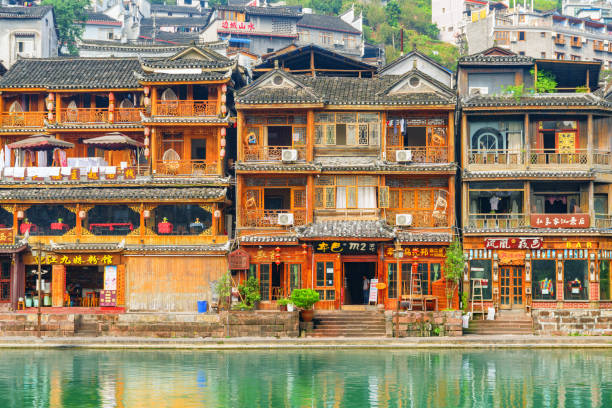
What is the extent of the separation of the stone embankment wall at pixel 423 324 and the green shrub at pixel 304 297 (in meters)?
2.98

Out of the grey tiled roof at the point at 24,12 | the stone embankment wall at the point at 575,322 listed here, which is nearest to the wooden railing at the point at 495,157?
the stone embankment wall at the point at 575,322

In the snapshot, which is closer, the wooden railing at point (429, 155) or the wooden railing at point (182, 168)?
the wooden railing at point (429, 155)

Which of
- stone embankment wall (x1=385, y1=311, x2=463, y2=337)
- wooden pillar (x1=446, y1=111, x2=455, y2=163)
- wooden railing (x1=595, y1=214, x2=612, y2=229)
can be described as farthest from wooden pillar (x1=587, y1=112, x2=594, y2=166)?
stone embankment wall (x1=385, y1=311, x2=463, y2=337)

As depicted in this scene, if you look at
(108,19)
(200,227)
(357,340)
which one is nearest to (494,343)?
(357,340)

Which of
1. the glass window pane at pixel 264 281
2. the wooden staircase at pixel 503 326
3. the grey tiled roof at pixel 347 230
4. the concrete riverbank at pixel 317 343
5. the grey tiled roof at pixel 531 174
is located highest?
the grey tiled roof at pixel 531 174

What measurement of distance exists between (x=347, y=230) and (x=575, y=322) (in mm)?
10152

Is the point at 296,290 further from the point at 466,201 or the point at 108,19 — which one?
the point at 108,19

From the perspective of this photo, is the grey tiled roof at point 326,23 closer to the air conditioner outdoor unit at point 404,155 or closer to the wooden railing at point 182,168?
the wooden railing at point 182,168

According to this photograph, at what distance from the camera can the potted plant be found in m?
36.3

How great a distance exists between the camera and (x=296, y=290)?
3656 cm

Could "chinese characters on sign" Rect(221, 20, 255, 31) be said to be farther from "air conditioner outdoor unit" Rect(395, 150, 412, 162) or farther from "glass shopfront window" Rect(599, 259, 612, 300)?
"glass shopfront window" Rect(599, 259, 612, 300)

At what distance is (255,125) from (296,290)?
351 inches

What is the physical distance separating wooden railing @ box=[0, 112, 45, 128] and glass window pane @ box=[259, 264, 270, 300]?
46.0ft

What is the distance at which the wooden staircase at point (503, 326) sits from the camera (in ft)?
122
